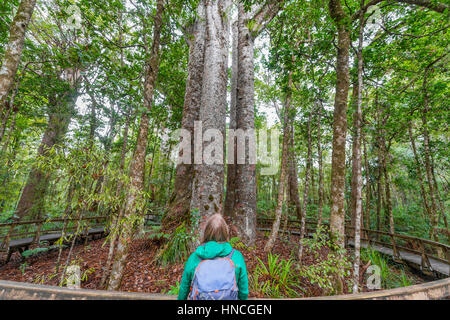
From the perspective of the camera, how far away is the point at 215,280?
1.29 meters

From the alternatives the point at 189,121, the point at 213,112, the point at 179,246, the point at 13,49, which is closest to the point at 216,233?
the point at 179,246

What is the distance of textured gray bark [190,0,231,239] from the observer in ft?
14.4

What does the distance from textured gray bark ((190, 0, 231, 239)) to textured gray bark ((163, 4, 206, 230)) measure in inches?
26.4

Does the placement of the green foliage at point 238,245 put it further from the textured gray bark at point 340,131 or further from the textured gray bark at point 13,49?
the textured gray bark at point 13,49

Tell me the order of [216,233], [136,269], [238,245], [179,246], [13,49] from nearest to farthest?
[216,233]
[13,49]
[136,269]
[179,246]
[238,245]

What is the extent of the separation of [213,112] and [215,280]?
440 centimetres

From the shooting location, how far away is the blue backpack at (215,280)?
127 cm

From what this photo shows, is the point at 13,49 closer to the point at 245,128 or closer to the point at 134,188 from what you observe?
the point at 134,188

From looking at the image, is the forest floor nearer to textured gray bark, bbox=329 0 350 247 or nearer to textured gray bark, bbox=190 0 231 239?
textured gray bark, bbox=329 0 350 247

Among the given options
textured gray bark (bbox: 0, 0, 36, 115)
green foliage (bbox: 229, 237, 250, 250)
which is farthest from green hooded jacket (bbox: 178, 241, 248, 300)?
textured gray bark (bbox: 0, 0, 36, 115)

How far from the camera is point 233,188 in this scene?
20.5 feet

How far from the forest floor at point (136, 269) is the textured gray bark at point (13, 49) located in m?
3.33

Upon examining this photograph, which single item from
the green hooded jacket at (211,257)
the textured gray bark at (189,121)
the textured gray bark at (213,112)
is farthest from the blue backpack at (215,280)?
the textured gray bark at (189,121)
